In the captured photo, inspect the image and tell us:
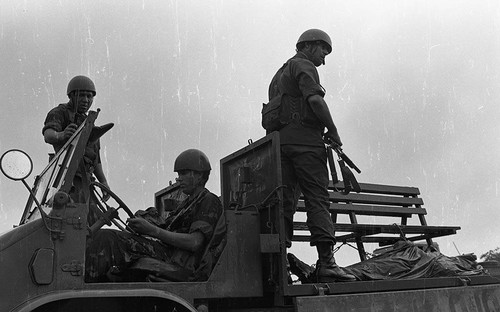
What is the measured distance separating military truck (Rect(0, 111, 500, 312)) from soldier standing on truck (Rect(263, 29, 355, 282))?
0.88ft

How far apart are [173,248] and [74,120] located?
4.68 feet

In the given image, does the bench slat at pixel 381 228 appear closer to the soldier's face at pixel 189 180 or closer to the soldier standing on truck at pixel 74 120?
the soldier's face at pixel 189 180

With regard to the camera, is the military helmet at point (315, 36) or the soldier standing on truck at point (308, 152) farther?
the military helmet at point (315, 36)

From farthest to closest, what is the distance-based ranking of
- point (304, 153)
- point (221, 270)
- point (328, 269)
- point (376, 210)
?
point (376, 210)
point (304, 153)
point (328, 269)
point (221, 270)

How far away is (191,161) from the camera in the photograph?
4.92 meters

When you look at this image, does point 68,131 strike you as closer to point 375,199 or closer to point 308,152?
point 308,152

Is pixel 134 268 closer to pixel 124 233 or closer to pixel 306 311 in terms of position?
pixel 124 233

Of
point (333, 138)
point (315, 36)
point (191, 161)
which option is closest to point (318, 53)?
point (315, 36)

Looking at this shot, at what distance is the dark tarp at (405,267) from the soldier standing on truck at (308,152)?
0.97 feet

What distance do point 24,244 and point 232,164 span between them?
220cm

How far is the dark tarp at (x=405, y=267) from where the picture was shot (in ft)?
17.0

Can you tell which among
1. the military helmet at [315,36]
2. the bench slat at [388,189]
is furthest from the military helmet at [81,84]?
the bench slat at [388,189]

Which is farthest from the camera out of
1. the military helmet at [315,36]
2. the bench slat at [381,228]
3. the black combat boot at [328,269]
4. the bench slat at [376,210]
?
the bench slat at [376,210]

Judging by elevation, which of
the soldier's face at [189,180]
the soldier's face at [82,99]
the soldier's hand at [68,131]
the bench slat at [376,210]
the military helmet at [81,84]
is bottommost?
the soldier's face at [189,180]
